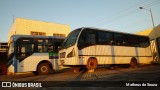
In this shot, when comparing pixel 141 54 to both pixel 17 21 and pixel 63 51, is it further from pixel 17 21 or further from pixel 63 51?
pixel 17 21

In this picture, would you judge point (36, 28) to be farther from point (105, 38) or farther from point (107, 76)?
point (107, 76)

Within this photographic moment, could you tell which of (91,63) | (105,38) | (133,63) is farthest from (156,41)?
(91,63)

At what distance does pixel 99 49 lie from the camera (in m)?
13.0

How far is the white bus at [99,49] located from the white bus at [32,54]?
2037mm

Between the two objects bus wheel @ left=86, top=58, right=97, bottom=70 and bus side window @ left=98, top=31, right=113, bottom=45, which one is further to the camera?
bus side window @ left=98, top=31, right=113, bottom=45

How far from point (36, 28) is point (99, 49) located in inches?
690

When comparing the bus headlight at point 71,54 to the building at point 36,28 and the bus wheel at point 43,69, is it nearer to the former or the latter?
the bus wheel at point 43,69

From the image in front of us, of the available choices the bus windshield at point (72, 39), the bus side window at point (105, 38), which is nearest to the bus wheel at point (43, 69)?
the bus windshield at point (72, 39)

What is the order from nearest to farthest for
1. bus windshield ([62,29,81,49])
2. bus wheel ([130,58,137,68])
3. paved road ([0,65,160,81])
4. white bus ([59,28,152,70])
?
1. paved road ([0,65,160,81])
2. white bus ([59,28,152,70])
3. bus windshield ([62,29,81,49])
4. bus wheel ([130,58,137,68])

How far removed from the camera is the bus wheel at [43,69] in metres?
13.8

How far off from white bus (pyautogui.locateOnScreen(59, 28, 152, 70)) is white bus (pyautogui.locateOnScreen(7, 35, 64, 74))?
204cm

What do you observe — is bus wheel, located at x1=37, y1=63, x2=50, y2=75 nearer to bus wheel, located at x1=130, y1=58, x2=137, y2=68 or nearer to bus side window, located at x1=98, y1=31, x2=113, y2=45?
bus side window, located at x1=98, y1=31, x2=113, y2=45

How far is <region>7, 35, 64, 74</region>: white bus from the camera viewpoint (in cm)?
1299

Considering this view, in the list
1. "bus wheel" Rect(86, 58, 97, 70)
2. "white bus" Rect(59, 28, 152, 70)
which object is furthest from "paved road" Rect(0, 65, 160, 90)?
"white bus" Rect(59, 28, 152, 70)
